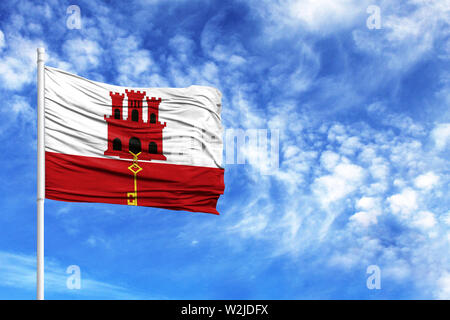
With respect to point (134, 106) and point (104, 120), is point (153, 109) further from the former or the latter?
point (104, 120)

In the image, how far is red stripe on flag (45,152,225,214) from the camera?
13.7 metres

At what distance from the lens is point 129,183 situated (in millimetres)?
14695

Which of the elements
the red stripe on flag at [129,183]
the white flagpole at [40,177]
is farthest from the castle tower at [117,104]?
the white flagpole at [40,177]

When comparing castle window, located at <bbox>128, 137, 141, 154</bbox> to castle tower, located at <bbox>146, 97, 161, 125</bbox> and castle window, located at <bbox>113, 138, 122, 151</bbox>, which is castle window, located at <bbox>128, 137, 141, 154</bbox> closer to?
castle window, located at <bbox>113, 138, 122, 151</bbox>

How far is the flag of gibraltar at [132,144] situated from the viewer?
13.8 m

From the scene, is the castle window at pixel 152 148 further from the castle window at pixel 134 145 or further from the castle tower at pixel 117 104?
the castle tower at pixel 117 104

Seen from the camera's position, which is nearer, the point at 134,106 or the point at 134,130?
the point at 134,130

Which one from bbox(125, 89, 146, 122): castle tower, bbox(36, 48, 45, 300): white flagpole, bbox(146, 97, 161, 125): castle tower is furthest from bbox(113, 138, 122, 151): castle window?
bbox(36, 48, 45, 300): white flagpole

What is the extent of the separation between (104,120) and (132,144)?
0.98m

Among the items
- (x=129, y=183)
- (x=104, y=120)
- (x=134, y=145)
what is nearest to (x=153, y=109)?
(x=134, y=145)

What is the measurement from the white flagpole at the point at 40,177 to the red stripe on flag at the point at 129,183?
1.53ft

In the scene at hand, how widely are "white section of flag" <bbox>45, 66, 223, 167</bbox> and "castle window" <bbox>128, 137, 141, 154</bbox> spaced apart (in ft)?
2.29
